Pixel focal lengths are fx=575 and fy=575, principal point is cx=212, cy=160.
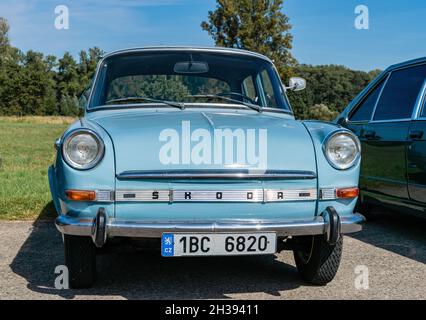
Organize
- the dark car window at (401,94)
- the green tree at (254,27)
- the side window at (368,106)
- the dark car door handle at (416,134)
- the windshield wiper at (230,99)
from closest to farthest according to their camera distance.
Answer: the windshield wiper at (230,99)
the dark car door handle at (416,134)
the dark car window at (401,94)
the side window at (368,106)
the green tree at (254,27)

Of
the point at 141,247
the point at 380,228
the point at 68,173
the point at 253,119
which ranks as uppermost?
the point at 253,119

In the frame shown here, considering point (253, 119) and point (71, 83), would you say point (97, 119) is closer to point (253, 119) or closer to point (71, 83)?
point (253, 119)

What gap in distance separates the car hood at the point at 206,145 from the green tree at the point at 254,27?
1348 inches

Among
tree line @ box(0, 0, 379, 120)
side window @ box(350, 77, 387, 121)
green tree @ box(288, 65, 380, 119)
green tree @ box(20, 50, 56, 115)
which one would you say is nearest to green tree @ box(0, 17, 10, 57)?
tree line @ box(0, 0, 379, 120)

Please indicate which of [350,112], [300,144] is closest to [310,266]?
[300,144]

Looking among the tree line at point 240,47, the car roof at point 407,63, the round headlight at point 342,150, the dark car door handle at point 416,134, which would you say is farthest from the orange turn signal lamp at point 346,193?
the tree line at point 240,47

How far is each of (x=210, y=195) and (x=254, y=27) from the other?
36.3 metres

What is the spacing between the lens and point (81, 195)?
338 centimetres

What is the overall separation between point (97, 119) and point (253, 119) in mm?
1079

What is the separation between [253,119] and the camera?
157 inches

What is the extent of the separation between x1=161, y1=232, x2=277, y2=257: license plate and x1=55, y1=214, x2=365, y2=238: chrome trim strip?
0.11ft

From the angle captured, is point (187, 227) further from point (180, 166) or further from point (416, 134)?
point (416, 134)

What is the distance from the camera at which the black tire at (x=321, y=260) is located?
12.6 feet

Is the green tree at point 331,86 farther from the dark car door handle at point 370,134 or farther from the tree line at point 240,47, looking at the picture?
the dark car door handle at point 370,134
